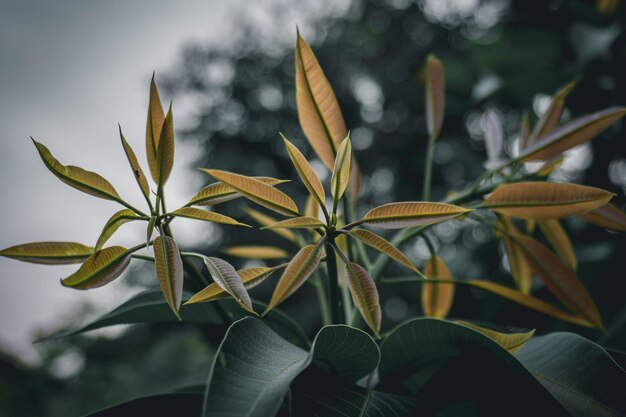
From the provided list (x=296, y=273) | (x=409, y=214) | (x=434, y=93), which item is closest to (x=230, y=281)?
(x=296, y=273)

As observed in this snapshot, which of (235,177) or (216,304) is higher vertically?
(235,177)

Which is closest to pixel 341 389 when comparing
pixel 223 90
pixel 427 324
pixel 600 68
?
pixel 427 324

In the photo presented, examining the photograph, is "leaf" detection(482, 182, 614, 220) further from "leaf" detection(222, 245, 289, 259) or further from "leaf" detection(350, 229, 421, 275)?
"leaf" detection(222, 245, 289, 259)

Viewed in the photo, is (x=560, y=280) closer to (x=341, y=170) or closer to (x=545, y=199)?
(x=545, y=199)

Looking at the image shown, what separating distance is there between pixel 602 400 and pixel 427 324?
5.8 inches

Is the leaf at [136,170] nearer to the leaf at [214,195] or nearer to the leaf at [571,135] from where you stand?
the leaf at [214,195]

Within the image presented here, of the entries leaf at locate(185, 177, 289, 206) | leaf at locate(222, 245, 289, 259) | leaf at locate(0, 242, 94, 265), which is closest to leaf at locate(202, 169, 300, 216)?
leaf at locate(185, 177, 289, 206)

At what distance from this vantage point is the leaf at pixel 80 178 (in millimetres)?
364

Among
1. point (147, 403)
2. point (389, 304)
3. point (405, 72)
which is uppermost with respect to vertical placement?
point (405, 72)

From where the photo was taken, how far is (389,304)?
4574 millimetres

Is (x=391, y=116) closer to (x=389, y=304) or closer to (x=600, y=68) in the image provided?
(x=389, y=304)

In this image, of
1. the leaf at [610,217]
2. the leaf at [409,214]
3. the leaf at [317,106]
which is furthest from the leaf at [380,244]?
the leaf at [610,217]

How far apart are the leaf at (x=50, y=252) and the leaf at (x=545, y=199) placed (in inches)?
14.7

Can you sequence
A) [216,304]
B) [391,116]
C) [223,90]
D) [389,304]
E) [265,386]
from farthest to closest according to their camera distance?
[223,90], [391,116], [389,304], [216,304], [265,386]
